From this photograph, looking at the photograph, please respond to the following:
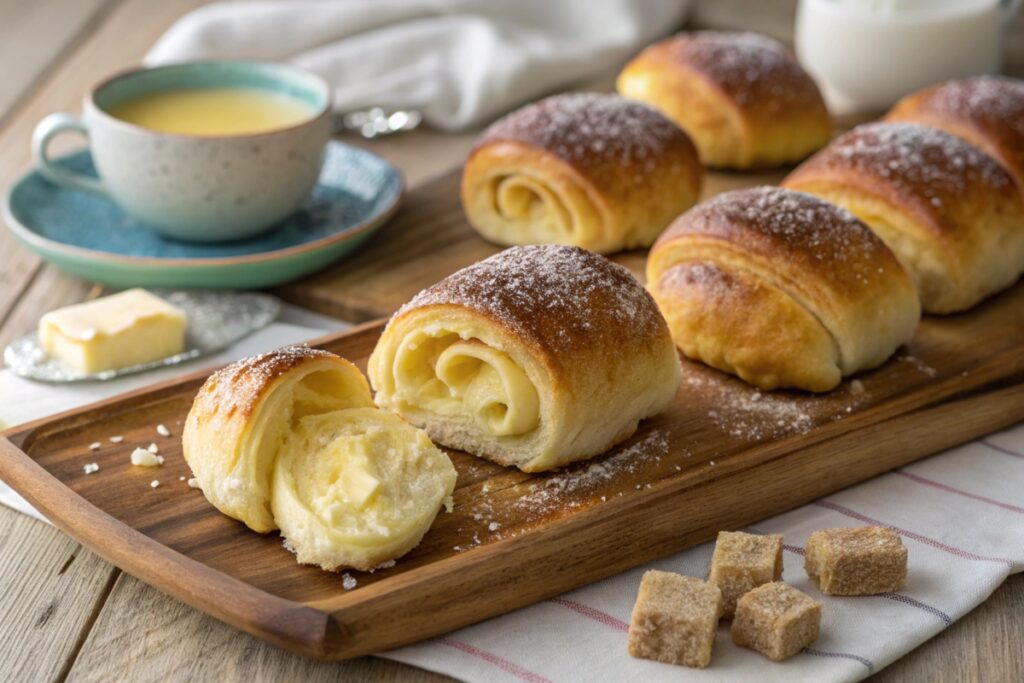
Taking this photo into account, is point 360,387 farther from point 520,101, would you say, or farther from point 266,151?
point 520,101

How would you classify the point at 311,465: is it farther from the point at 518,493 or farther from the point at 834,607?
the point at 834,607

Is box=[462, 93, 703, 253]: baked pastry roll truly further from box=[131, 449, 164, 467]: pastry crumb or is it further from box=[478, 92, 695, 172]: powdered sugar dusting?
box=[131, 449, 164, 467]: pastry crumb

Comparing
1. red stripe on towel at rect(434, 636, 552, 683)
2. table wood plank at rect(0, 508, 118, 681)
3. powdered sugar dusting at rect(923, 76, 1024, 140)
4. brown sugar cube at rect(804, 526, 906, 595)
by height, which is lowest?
table wood plank at rect(0, 508, 118, 681)

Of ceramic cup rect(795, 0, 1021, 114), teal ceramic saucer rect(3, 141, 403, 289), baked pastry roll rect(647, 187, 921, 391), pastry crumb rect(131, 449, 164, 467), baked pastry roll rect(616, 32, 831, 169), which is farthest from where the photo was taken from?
ceramic cup rect(795, 0, 1021, 114)

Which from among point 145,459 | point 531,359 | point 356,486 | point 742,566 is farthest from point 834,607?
point 145,459

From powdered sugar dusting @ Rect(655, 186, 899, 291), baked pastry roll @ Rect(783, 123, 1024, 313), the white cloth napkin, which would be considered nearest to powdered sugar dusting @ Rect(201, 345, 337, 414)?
the white cloth napkin

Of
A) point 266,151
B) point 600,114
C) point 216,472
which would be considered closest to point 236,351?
point 266,151
